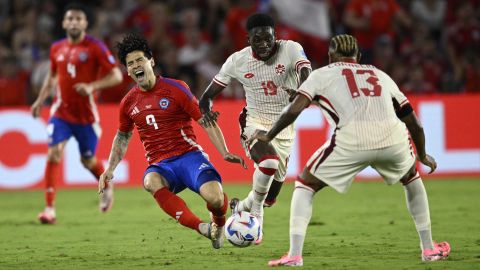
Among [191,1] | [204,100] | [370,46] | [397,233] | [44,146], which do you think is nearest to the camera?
[204,100]

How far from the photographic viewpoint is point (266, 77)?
9.52 meters

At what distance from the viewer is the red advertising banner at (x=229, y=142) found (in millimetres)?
15859

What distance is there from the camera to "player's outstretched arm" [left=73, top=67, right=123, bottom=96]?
39.2ft

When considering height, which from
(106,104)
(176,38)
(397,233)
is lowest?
(397,233)

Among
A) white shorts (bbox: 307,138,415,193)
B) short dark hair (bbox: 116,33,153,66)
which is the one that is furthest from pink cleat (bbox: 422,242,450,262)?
short dark hair (bbox: 116,33,153,66)

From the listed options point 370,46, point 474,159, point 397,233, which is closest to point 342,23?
point 370,46

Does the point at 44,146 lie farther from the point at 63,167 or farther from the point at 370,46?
the point at 370,46

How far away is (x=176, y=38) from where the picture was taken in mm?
18406

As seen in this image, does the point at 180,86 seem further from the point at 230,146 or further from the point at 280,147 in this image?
the point at 230,146

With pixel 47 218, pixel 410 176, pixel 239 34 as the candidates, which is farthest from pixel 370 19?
Answer: pixel 410 176

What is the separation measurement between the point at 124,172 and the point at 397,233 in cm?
714

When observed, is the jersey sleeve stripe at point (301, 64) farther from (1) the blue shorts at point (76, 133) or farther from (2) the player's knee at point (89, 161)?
(2) the player's knee at point (89, 161)

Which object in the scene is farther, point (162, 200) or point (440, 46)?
point (440, 46)

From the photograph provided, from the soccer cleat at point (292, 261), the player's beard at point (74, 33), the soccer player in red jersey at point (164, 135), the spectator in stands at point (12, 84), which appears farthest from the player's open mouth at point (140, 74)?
the spectator in stands at point (12, 84)
